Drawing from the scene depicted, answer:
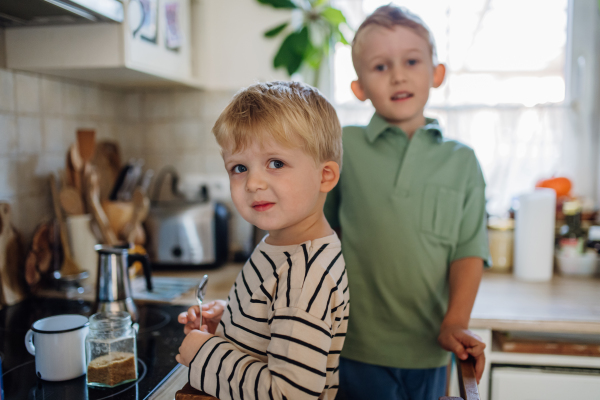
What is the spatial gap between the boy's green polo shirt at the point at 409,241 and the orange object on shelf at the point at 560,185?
2.81 feet

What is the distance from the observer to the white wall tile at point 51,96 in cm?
141

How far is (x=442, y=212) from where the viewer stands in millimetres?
993

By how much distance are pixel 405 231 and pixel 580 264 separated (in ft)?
2.88

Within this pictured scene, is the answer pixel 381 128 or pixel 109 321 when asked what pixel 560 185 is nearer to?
A: pixel 381 128

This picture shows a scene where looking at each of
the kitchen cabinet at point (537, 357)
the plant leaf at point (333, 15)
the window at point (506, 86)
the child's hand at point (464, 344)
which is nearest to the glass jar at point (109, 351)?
the child's hand at point (464, 344)

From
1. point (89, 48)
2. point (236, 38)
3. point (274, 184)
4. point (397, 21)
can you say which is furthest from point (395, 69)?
point (236, 38)

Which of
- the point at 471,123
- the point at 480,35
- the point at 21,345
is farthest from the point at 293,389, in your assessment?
the point at 480,35

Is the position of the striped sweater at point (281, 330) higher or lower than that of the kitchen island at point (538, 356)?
higher

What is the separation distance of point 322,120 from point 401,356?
0.56m

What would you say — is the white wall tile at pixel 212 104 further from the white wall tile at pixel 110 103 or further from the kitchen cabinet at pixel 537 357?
the kitchen cabinet at pixel 537 357

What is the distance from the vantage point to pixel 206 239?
1572 millimetres

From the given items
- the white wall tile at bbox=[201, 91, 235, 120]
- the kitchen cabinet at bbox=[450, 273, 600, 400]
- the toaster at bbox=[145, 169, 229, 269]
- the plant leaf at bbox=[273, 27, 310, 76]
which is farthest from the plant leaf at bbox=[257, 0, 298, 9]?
the kitchen cabinet at bbox=[450, 273, 600, 400]

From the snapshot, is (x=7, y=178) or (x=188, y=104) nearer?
(x=7, y=178)

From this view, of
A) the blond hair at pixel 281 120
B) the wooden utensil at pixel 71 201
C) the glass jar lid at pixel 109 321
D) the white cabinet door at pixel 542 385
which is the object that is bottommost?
the white cabinet door at pixel 542 385
